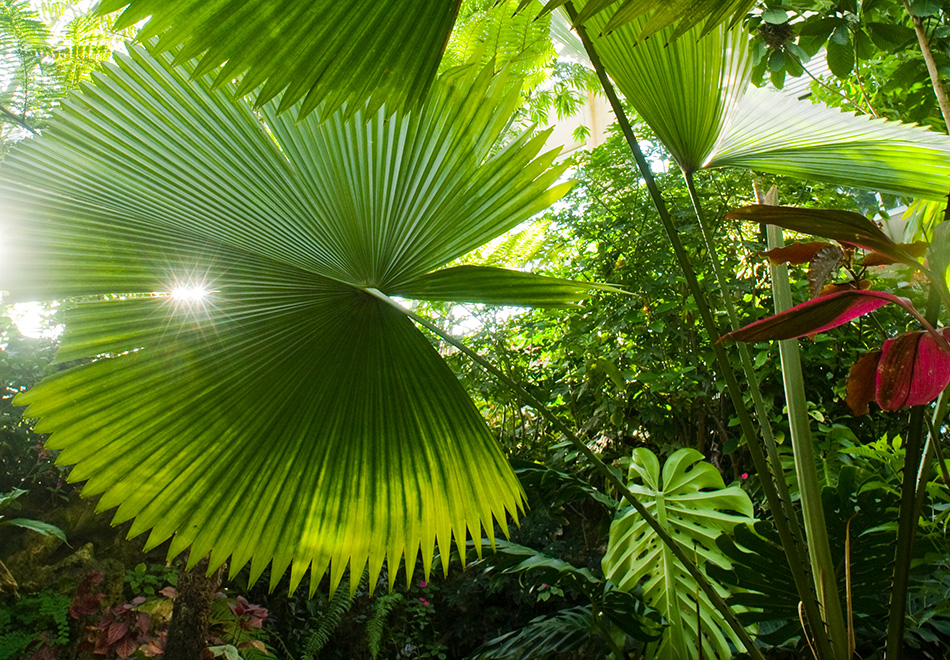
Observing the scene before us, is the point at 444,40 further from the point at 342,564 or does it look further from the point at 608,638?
the point at 608,638

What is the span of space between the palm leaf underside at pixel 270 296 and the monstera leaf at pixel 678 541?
60 centimetres

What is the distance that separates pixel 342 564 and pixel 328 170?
2.19 ft

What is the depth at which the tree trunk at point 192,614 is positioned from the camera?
2043 millimetres

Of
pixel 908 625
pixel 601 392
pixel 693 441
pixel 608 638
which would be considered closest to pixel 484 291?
pixel 608 638

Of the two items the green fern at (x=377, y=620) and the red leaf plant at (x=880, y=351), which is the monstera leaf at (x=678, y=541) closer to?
the red leaf plant at (x=880, y=351)

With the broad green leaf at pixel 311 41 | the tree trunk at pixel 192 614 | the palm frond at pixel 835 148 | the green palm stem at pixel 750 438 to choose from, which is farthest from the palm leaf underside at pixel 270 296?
the tree trunk at pixel 192 614

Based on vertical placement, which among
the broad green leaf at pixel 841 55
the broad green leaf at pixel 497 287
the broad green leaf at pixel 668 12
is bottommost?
the broad green leaf at pixel 668 12

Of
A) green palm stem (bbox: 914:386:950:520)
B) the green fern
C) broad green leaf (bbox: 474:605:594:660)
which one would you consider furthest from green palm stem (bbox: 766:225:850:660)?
the green fern

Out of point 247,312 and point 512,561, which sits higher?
point 247,312

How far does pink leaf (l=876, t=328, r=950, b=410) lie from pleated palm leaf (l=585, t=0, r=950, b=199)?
1.71 feet

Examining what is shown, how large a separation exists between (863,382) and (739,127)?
2.20ft

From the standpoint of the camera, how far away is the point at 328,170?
106 cm

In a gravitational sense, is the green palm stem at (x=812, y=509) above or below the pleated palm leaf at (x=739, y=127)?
below

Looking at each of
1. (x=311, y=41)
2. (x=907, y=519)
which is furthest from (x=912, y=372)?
(x=311, y=41)
